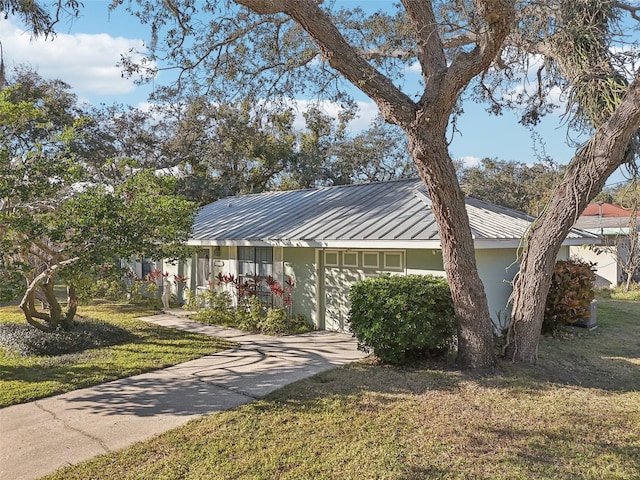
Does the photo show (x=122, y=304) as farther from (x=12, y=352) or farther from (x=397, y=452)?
(x=397, y=452)

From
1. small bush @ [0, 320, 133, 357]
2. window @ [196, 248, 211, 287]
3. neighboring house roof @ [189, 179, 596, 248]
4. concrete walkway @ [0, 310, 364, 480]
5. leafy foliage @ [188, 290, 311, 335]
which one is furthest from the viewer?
window @ [196, 248, 211, 287]

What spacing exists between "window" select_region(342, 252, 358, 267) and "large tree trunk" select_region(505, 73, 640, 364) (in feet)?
12.5

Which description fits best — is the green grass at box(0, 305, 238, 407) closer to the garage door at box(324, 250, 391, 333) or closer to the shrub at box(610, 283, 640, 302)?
the garage door at box(324, 250, 391, 333)

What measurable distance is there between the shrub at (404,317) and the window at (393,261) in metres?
1.95

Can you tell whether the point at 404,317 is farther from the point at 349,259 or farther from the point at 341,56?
the point at 341,56

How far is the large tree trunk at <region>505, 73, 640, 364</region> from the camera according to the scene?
6.26m

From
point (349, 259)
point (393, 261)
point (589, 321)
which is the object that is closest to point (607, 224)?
point (589, 321)

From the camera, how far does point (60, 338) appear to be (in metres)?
8.95

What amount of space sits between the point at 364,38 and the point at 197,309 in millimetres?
8410

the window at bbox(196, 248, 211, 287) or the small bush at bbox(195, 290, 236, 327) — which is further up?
the window at bbox(196, 248, 211, 287)

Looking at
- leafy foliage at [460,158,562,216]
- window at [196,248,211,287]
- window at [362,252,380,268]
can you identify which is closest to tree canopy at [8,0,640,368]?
window at [362,252,380,268]

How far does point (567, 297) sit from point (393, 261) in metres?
3.80

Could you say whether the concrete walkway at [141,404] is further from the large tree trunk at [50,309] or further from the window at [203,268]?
the window at [203,268]

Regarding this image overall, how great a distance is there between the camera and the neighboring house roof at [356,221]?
8.92 meters
